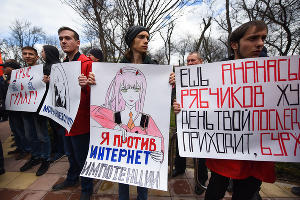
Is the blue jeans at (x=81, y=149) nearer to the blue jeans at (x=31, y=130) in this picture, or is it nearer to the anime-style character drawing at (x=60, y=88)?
the anime-style character drawing at (x=60, y=88)

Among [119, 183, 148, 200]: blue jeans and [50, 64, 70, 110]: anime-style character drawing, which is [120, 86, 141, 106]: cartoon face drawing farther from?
→ [119, 183, 148, 200]: blue jeans

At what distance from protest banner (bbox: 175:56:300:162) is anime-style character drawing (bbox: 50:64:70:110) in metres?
1.30

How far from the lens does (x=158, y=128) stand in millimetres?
1563

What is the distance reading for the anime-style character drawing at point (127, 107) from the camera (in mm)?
1590

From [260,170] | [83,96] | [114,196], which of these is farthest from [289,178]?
[83,96]

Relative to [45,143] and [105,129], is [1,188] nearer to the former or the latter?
[45,143]

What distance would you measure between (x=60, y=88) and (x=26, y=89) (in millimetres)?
1114

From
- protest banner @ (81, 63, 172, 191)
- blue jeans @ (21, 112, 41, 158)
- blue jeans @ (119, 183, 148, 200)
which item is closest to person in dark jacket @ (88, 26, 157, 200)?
blue jeans @ (119, 183, 148, 200)

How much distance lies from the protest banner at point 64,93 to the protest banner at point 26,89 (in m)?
0.51

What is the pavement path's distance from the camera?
212 centimetres

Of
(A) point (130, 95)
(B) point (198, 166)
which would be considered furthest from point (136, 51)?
(B) point (198, 166)

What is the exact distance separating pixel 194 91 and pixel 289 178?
2.50 metres

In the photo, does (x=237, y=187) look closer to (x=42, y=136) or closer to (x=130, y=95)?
(x=130, y=95)

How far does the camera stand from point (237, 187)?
1430 millimetres
